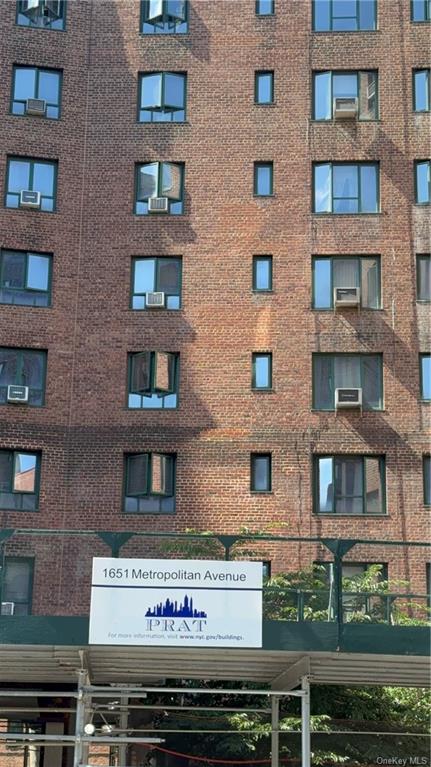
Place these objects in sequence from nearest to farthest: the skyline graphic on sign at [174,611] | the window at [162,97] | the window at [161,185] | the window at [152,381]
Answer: the skyline graphic on sign at [174,611]
the window at [152,381]
the window at [161,185]
the window at [162,97]

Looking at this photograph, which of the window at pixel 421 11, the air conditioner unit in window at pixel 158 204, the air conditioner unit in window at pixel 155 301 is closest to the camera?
the air conditioner unit in window at pixel 155 301

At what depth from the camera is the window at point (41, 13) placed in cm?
4225

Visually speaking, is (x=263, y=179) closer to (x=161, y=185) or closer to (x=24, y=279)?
(x=161, y=185)

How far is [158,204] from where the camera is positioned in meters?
40.3

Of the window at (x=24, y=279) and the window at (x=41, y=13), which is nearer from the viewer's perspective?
the window at (x=24, y=279)

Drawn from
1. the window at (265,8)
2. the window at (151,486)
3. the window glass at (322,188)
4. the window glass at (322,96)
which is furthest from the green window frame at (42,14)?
the window at (151,486)

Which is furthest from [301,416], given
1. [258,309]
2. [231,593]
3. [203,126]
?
[231,593]

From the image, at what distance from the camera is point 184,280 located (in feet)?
132

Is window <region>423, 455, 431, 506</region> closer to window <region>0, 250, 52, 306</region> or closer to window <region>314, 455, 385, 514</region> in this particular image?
window <region>314, 455, 385, 514</region>

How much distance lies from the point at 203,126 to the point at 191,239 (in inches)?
161

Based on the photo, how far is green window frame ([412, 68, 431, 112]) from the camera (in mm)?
41375

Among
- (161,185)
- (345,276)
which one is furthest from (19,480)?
(345,276)

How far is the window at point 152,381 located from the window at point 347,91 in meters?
10.1

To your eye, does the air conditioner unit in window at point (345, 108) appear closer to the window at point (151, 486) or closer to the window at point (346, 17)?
the window at point (346, 17)
